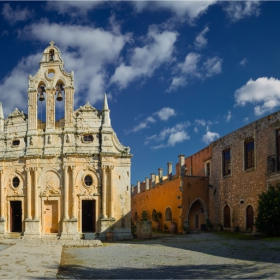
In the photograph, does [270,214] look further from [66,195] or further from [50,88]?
[50,88]

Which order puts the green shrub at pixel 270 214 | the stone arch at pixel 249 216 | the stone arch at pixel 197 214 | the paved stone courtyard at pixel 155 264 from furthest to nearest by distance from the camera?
the stone arch at pixel 197 214, the stone arch at pixel 249 216, the green shrub at pixel 270 214, the paved stone courtyard at pixel 155 264

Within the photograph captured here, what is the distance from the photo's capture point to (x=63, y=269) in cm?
1266

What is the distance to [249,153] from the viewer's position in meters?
26.2

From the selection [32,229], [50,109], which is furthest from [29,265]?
[50,109]

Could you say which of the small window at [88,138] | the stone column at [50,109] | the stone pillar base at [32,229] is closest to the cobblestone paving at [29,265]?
the stone pillar base at [32,229]

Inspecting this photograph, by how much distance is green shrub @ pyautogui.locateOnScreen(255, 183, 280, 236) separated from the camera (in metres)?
20.5

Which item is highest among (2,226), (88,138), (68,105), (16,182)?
(68,105)

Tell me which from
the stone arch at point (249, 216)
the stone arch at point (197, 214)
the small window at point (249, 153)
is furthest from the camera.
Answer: the stone arch at point (197, 214)

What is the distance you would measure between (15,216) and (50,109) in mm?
7602

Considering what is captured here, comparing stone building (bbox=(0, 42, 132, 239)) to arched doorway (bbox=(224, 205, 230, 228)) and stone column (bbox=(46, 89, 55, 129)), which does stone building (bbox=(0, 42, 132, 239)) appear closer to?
stone column (bbox=(46, 89, 55, 129))

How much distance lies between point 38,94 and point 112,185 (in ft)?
27.2

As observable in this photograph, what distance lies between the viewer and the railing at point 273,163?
75.9 feet

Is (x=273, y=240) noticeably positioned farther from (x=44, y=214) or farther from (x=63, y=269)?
(x=44, y=214)

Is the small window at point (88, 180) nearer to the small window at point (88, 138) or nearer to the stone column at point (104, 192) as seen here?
the stone column at point (104, 192)
